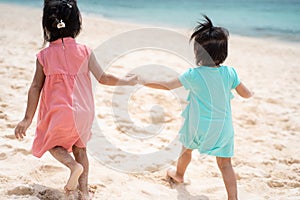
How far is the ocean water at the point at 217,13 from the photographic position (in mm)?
11194

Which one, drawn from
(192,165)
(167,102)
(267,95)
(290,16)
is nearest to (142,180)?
(192,165)

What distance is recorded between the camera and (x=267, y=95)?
15.5ft

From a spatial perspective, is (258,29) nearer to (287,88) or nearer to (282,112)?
(287,88)

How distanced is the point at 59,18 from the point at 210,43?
0.90 m

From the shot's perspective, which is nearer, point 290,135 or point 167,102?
point 290,135

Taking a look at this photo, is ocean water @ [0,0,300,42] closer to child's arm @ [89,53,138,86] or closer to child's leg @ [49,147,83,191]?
child's arm @ [89,53,138,86]

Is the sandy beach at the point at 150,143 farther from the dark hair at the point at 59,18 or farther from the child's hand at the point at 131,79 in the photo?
the dark hair at the point at 59,18

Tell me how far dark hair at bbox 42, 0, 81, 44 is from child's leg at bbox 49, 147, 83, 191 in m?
0.65

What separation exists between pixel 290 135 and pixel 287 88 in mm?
1563

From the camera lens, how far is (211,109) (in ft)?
7.81

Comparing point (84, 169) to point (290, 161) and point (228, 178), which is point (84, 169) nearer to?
point (228, 178)

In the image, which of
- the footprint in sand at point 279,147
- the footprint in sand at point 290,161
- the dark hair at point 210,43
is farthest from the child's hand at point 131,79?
the footprint in sand at point 279,147

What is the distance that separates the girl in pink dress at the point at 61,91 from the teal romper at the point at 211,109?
65 cm

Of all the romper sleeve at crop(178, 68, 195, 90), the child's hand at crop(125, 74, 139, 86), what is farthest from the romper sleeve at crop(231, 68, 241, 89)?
the child's hand at crop(125, 74, 139, 86)
